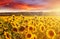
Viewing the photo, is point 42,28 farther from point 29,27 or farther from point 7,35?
point 7,35

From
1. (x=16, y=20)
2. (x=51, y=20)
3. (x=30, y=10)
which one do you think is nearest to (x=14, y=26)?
(x=16, y=20)

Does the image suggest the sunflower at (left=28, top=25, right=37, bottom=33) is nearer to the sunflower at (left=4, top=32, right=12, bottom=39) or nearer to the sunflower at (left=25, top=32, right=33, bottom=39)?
the sunflower at (left=25, top=32, right=33, bottom=39)

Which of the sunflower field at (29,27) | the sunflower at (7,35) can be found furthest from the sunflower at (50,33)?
the sunflower at (7,35)

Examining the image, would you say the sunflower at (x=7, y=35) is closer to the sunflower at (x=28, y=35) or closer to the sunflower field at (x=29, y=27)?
the sunflower field at (x=29, y=27)

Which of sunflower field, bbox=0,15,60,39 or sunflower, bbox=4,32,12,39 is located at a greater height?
sunflower field, bbox=0,15,60,39

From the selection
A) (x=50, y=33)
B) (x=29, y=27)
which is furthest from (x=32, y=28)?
(x=50, y=33)

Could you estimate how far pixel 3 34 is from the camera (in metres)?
1.18

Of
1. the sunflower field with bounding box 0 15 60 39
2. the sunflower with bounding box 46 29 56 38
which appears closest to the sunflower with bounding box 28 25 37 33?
the sunflower field with bounding box 0 15 60 39

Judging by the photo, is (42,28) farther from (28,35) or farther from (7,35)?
(7,35)

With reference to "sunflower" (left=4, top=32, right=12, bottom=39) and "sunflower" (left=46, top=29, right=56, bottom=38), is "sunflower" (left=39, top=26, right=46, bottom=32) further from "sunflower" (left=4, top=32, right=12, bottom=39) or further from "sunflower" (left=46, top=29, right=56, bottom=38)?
"sunflower" (left=4, top=32, right=12, bottom=39)

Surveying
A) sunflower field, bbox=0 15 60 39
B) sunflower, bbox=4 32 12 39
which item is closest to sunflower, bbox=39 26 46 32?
sunflower field, bbox=0 15 60 39

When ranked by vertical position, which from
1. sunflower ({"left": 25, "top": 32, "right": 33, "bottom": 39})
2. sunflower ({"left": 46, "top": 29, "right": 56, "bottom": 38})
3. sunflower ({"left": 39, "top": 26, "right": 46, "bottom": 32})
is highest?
sunflower ({"left": 39, "top": 26, "right": 46, "bottom": 32})

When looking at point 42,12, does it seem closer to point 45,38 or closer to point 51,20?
point 51,20

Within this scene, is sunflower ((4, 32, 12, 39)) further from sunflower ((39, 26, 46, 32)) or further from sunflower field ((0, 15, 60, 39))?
sunflower ((39, 26, 46, 32))
